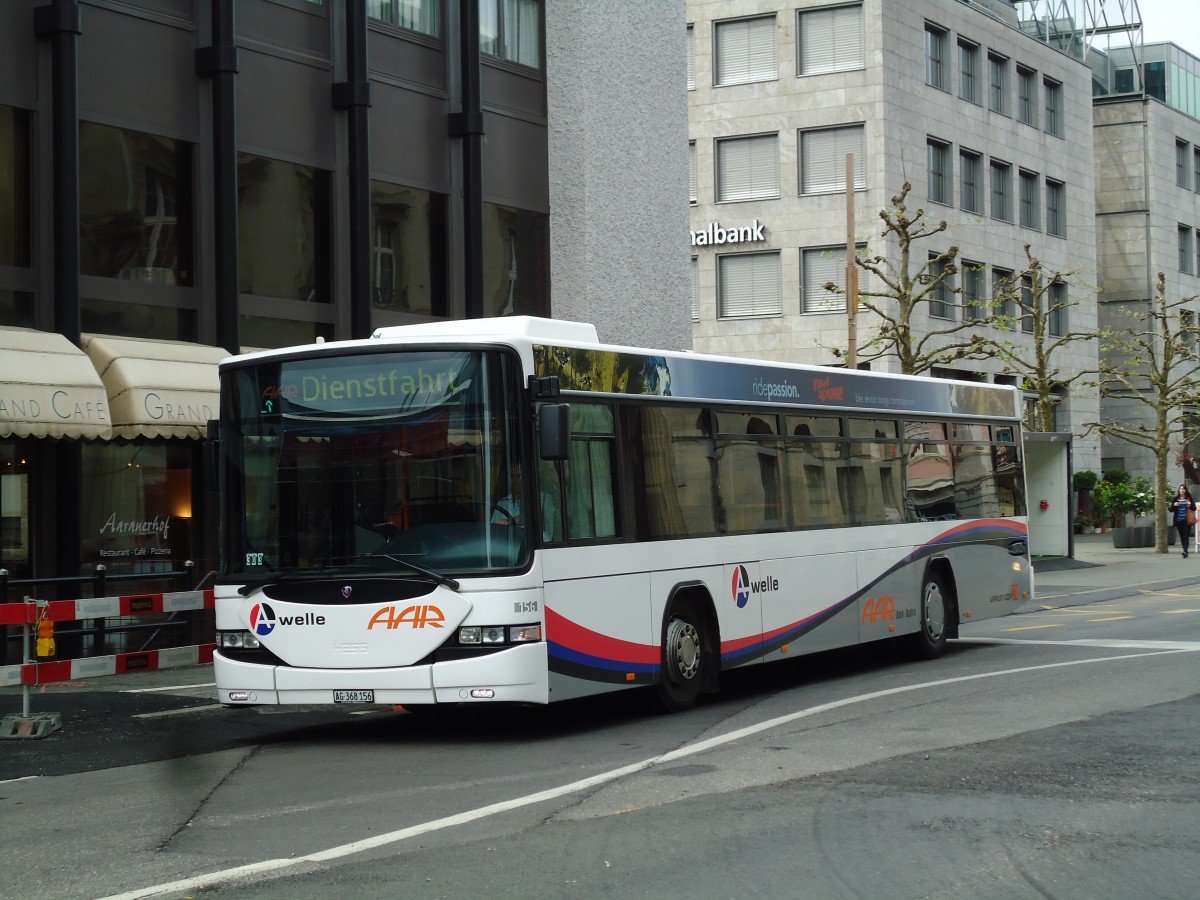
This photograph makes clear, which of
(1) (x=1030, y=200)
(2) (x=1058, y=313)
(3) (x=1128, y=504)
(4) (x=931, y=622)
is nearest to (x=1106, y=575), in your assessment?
(3) (x=1128, y=504)

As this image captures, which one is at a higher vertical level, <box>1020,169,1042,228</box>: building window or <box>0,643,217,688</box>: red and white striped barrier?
<box>1020,169,1042,228</box>: building window

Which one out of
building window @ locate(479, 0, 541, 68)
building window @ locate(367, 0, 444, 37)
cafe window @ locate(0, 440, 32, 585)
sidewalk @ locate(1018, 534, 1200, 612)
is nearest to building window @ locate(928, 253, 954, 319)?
sidewalk @ locate(1018, 534, 1200, 612)

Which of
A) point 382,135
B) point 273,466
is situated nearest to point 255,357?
point 273,466

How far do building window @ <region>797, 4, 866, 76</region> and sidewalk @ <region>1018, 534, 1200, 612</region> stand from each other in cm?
1746

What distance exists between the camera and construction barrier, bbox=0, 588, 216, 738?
12086mm

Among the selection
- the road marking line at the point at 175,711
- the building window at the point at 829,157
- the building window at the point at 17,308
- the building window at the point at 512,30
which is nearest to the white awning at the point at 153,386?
the building window at the point at 17,308

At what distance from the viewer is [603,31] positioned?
26359 mm

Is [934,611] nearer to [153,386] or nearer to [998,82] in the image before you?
[153,386]

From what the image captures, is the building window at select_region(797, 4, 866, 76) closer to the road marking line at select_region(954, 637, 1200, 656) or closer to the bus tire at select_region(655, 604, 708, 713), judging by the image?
the road marking line at select_region(954, 637, 1200, 656)

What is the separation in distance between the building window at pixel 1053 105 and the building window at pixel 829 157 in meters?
12.5

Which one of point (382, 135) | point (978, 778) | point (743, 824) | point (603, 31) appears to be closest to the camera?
point (743, 824)

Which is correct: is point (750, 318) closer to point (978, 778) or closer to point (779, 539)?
point (779, 539)

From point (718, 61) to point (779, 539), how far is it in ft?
140

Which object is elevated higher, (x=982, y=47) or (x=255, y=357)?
(x=982, y=47)
